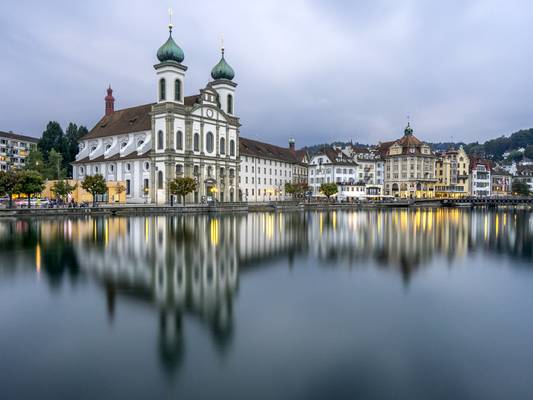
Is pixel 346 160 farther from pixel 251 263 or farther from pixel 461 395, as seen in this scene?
pixel 461 395

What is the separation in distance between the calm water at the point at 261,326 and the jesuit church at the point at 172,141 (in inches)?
1787

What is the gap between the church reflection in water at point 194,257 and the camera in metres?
11.3

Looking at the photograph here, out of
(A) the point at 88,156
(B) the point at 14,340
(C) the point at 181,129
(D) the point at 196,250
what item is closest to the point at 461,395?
(B) the point at 14,340

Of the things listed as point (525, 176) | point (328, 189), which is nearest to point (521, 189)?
point (525, 176)

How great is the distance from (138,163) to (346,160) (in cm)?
5027

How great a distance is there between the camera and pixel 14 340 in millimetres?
8867

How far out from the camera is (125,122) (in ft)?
246

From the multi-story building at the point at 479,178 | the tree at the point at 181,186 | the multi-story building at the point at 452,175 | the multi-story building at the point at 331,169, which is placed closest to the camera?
the tree at the point at 181,186

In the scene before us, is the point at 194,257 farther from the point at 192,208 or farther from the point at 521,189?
the point at 521,189

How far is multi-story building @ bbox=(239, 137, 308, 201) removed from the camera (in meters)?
81.1

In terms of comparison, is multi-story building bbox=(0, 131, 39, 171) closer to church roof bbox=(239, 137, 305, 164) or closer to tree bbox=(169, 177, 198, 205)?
church roof bbox=(239, 137, 305, 164)

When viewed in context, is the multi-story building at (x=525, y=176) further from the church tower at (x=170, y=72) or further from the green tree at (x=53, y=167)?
the green tree at (x=53, y=167)

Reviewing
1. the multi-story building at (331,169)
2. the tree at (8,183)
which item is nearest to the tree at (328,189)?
the multi-story building at (331,169)

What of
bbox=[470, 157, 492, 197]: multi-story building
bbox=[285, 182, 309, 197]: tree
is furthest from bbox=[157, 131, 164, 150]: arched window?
bbox=[470, 157, 492, 197]: multi-story building
